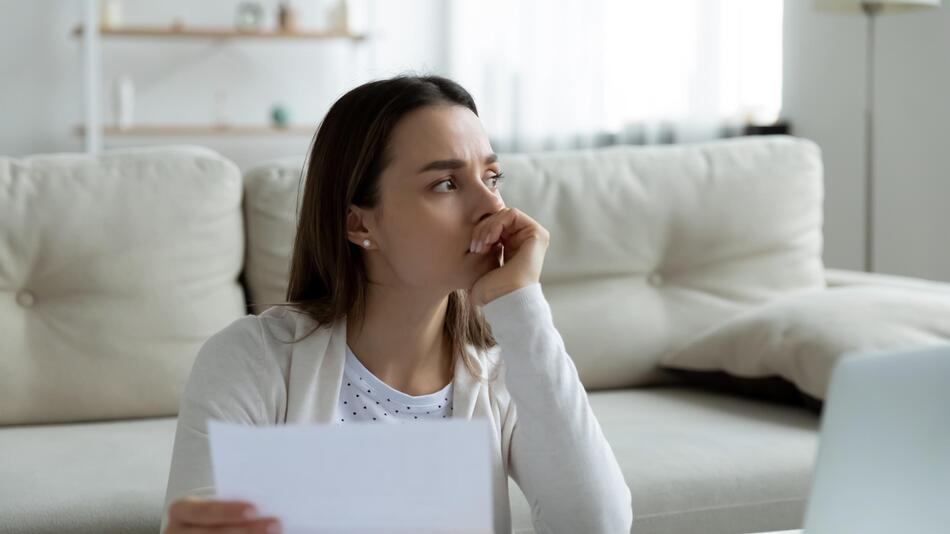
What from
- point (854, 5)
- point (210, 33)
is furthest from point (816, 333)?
point (210, 33)

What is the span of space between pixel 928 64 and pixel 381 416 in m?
2.72

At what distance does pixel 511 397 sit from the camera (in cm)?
124

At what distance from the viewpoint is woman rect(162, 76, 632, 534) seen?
1.19m

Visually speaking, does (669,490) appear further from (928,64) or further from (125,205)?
(928,64)

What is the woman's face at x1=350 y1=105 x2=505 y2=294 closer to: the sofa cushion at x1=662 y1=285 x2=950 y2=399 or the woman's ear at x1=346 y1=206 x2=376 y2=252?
the woman's ear at x1=346 y1=206 x2=376 y2=252

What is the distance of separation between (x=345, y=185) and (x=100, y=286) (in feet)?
2.81

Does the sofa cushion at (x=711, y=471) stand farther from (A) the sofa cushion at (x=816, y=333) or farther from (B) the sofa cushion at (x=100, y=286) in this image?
(B) the sofa cushion at (x=100, y=286)

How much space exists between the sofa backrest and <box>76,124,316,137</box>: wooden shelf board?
8.44 ft

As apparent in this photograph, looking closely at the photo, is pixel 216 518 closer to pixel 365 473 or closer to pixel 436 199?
pixel 365 473

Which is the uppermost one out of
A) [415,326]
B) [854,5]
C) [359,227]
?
[854,5]

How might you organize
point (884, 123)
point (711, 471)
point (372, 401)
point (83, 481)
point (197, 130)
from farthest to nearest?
point (197, 130) → point (884, 123) → point (711, 471) → point (83, 481) → point (372, 401)

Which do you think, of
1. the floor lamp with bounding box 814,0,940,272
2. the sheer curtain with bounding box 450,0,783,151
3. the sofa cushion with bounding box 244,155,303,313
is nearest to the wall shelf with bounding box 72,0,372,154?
the sheer curtain with bounding box 450,0,783,151

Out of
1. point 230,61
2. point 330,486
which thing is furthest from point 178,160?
point 230,61

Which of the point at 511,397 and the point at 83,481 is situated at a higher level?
the point at 511,397
